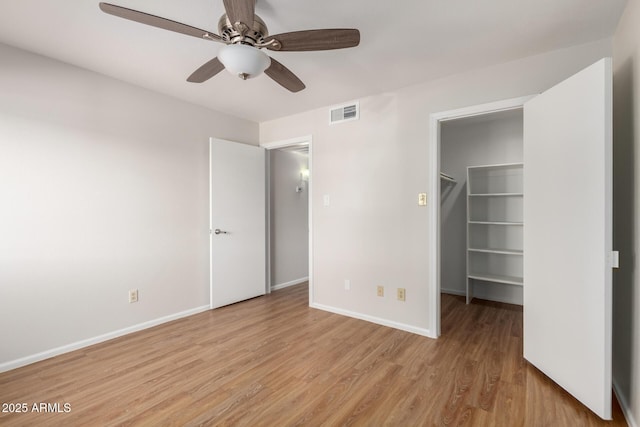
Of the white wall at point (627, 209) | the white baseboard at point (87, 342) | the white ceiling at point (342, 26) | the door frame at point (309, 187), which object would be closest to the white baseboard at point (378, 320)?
the door frame at point (309, 187)

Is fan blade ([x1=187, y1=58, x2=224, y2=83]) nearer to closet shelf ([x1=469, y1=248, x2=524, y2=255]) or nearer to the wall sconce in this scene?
the wall sconce

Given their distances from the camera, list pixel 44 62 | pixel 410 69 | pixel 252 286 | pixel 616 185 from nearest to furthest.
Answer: pixel 616 185, pixel 44 62, pixel 410 69, pixel 252 286

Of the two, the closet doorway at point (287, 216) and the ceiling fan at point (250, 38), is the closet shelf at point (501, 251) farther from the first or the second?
the ceiling fan at point (250, 38)

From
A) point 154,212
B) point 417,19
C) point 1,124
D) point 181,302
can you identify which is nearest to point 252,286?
point 181,302

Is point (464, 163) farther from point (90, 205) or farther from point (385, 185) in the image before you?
point (90, 205)

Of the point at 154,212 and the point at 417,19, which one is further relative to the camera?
the point at 154,212

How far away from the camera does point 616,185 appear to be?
208 cm

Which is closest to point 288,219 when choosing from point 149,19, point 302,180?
point 302,180

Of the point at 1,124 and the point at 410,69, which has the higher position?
the point at 410,69

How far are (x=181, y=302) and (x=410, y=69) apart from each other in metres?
3.39

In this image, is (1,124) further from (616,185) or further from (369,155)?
(616,185)

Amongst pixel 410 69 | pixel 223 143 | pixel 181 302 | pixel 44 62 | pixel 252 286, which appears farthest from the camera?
pixel 252 286

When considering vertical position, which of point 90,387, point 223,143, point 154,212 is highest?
point 223,143

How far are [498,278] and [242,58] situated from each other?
3.84 m
